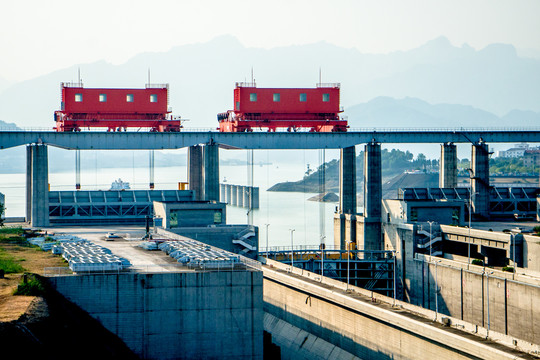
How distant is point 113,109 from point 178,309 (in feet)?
178

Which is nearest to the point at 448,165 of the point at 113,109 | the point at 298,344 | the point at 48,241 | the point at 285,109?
the point at 285,109

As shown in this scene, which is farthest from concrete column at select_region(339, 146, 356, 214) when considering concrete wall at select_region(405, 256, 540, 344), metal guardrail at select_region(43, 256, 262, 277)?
metal guardrail at select_region(43, 256, 262, 277)

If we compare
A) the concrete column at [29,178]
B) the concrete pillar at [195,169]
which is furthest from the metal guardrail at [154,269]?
the concrete pillar at [195,169]

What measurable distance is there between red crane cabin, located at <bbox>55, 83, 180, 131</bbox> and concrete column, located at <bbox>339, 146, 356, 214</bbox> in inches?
814

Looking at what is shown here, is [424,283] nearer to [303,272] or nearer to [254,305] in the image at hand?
[303,272]

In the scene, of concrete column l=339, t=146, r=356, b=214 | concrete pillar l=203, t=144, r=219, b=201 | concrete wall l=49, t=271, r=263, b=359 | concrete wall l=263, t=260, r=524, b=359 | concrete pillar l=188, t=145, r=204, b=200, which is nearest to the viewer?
concrete wall l=263, t=260, r=524, b=359

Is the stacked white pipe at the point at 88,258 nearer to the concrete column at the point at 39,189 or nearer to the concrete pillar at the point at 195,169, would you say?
the concrete column at the point at 39,189

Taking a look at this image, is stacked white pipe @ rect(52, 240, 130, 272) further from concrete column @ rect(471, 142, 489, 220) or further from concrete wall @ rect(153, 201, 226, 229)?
concrete column @ rect(471, 142, 489, 220)

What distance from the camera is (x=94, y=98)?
96.1 meters

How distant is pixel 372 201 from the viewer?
94.4 m

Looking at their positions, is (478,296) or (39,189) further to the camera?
(39,189)

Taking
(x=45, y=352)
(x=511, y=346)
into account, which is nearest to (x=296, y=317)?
(x=511, y=346)

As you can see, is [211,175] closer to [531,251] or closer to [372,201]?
[372,201]

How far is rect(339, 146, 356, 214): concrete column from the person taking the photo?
97.9 meters
